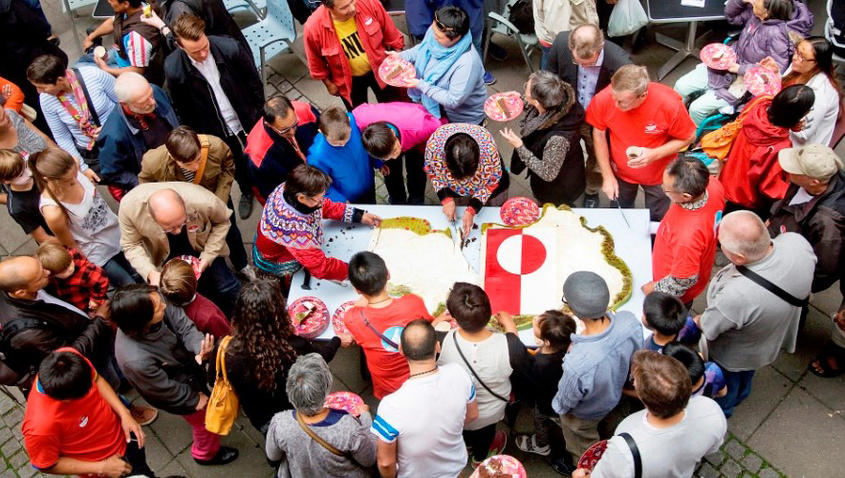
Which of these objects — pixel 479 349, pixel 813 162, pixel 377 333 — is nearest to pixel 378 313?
pixel 377 333

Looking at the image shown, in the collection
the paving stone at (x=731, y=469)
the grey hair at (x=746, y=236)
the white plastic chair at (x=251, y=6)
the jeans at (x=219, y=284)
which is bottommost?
the paving stone at (x=731, y=469)

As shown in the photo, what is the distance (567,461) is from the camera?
4379mm

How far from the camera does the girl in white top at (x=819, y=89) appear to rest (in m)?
4.49

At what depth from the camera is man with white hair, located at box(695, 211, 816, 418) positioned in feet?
11.7

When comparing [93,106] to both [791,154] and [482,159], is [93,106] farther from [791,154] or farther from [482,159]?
[791,154]

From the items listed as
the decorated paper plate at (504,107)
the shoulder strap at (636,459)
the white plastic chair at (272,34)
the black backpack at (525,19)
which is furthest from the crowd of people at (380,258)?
the black backpack at (525,19)

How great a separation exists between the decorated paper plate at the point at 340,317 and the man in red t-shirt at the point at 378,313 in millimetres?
242

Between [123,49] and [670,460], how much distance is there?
5.47m

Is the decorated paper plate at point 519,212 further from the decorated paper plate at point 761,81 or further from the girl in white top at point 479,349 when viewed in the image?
the decorated paper plate at point 761,81

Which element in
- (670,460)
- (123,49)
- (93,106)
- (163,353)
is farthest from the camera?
(123,49)

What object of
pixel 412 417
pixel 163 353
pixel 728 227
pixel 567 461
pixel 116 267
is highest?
pixel 728 227

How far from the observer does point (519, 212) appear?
4.65 m

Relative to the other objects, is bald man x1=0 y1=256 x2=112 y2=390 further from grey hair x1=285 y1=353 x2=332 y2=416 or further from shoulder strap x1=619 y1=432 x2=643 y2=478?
shoulder strap x1=619 y1=432 x2=643 y2=478

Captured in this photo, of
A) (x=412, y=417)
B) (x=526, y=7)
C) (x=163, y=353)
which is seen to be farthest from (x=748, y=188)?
(x=163, y=353)
